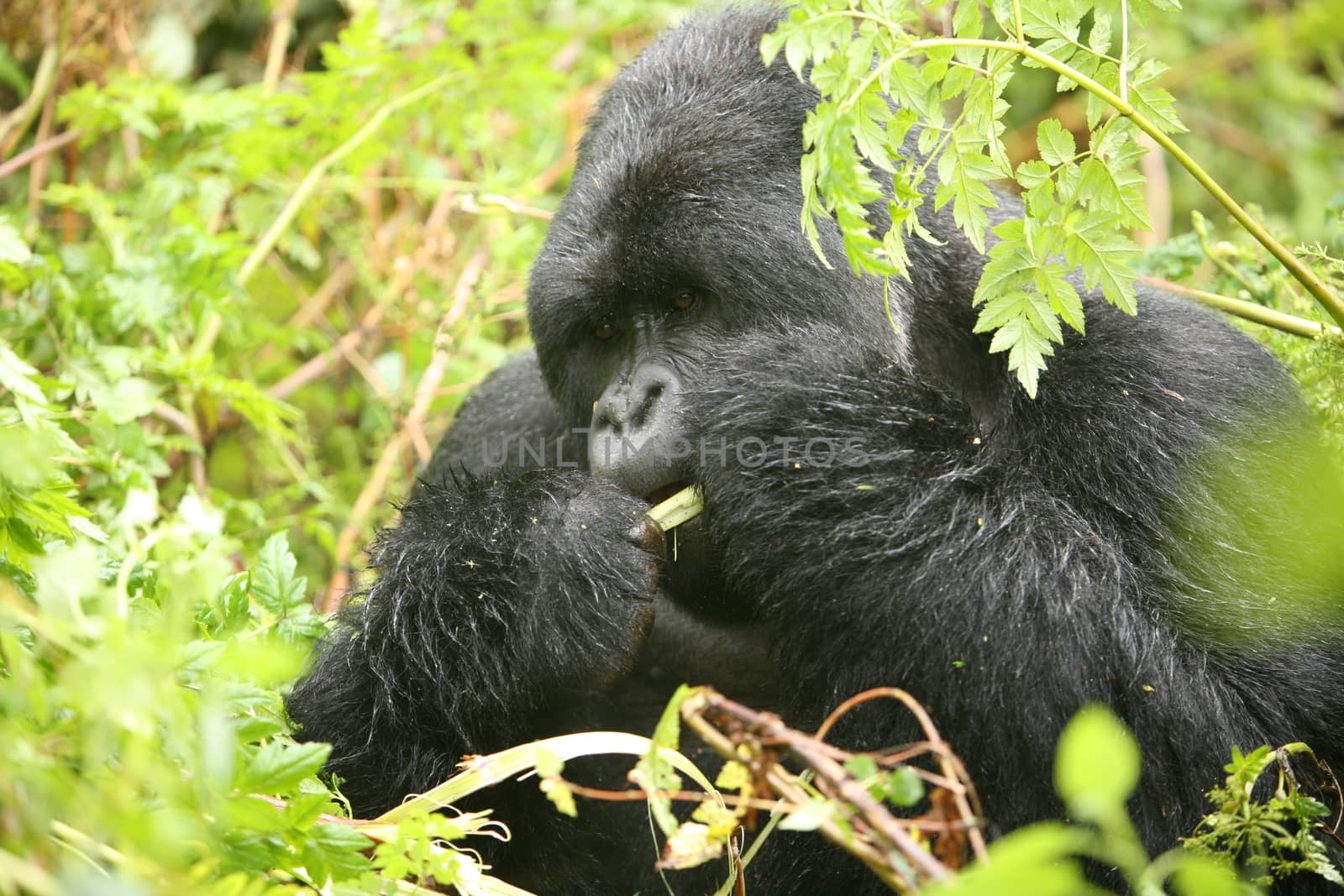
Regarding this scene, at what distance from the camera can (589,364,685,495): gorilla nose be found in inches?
101

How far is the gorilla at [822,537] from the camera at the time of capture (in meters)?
2.26

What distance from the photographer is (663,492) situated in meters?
2.62

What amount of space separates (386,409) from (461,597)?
2210 millimetres

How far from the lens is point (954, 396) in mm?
2533

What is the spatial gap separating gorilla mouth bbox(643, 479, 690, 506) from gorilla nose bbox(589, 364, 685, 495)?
0.06 ft

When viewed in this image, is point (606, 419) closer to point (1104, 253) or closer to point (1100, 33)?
point (1104, 253)

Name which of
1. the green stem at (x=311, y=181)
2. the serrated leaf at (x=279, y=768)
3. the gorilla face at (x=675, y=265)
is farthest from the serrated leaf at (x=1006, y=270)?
the green stem at (x=311, y=181)

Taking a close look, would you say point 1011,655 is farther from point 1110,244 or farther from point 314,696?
point 314,696

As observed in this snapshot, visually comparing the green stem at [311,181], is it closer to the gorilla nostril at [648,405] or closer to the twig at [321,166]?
the twig at [321,166]

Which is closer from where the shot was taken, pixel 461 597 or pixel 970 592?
pixel 970 592

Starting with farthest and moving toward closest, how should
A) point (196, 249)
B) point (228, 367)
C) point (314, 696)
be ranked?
point (228, 367) < point (196, 249) < point (314, 696)

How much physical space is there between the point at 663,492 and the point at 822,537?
43 centimetres

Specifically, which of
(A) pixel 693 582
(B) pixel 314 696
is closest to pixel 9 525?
(B) pixel 314 696

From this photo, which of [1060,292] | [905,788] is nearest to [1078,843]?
[905,788]
